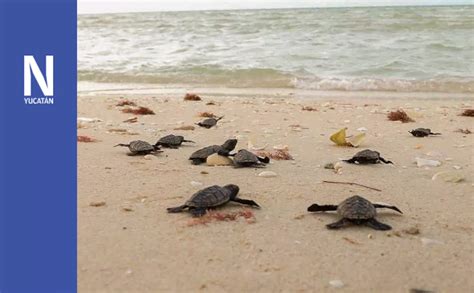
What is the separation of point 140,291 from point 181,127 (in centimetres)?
433

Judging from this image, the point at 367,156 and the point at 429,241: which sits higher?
the point at 429,241

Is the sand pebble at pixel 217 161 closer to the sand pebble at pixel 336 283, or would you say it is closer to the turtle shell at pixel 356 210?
the turtle shell at pixel 356 210

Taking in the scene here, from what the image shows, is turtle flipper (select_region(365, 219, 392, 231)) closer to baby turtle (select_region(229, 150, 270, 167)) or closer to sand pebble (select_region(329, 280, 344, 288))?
sand pebble (select_region(329, 280, 344, 288))

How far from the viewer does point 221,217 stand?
121 inches

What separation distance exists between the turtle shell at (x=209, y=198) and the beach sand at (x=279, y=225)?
0.30ft

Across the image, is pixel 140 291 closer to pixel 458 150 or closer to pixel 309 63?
pixel 458 150

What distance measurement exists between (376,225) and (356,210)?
0.12 m

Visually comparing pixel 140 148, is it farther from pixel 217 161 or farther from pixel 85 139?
pixel 85 139

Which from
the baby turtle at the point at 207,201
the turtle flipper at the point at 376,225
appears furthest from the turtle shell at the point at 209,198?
the turtle flipper at the point at 376,225

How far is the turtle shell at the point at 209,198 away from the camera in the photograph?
3180mm

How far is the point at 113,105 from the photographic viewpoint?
870 centimetres
